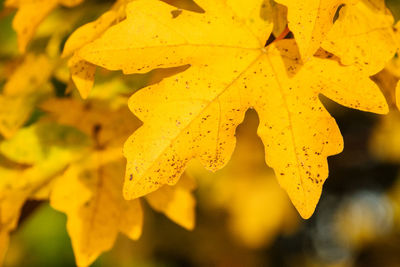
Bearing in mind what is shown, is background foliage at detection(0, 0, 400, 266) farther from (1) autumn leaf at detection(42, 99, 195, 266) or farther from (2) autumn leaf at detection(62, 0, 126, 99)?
(2) autumn leaf at detection(62, 0, 126, 99)

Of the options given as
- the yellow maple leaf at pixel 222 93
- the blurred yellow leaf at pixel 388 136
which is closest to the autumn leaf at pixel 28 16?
the yellow maple leaf at pixel 222 93

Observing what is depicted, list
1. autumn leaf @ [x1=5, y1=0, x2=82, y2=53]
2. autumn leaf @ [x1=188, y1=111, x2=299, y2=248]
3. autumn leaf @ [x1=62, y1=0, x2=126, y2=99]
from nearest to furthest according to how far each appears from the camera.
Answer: autumn leaf @ [x1=62, y1=0, x2=126, y2=99], autumn leaf @ [x1=5, y1=0, x2=82, y2=53], autumn leaf @ [x1=188, y1=111, x2=299, y2=248]

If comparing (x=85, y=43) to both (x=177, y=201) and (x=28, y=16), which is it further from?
(x=177, y=201)

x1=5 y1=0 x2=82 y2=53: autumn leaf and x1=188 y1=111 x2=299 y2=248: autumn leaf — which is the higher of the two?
x1=5 y1=0 x2=82 y2=53: autumn leaf

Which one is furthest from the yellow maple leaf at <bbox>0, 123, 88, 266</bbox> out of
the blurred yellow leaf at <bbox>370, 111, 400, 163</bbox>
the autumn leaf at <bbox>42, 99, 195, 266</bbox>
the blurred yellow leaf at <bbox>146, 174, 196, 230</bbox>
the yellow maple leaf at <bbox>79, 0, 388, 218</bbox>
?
the blurred yellow leaf at <bbox>370, 111, 400, 163</bbox>

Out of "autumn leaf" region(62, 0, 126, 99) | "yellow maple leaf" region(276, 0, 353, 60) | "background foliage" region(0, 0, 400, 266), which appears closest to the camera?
"yellow maple leaf" region(276, 0, 353, 60)

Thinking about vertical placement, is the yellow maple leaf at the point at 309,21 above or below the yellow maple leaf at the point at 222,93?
above

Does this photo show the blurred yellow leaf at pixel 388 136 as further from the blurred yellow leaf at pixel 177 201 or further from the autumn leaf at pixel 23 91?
the autumn leaf at pixel 23 91

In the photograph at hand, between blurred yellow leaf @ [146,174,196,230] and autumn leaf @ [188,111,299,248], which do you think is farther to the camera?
autumn leaf @ [188,111,299,248]
